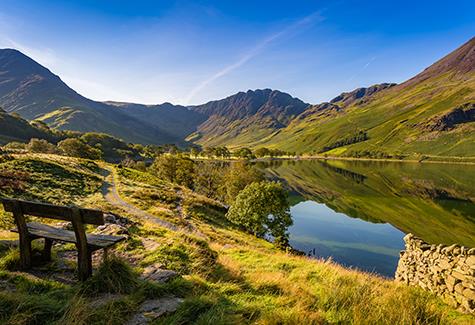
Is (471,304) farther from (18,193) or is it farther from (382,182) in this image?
(382,182)

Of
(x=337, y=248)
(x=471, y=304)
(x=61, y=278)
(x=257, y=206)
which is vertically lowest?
(x=337, y=248)

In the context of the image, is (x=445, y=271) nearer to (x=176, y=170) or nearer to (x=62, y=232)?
(x=62, y=232)

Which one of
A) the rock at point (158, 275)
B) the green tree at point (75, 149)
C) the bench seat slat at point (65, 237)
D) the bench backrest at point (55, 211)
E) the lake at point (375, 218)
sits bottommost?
the lake at point (375, 218)

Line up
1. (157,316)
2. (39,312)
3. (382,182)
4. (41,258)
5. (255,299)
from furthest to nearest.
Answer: (382,182)
(41,258)
(255,299)
(157,316)
(39,312)

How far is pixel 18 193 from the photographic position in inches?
974

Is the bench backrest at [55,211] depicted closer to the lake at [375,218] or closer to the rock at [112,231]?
the rock at [112,231]

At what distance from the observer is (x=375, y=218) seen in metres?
64.8

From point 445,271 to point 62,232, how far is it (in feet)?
45.9

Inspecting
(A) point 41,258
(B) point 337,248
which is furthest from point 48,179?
(B) point 337,248

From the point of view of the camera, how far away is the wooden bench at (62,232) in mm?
6523

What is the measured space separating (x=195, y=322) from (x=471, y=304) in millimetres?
9639

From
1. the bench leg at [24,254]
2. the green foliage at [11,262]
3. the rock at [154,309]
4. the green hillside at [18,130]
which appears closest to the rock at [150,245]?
the bench leg at [24,254]

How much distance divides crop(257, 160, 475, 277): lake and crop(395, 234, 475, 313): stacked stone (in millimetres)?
12093

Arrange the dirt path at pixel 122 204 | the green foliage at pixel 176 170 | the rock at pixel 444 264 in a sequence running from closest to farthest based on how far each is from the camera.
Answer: the rock at pixel 444 264 → the dirt path at pixel 122 204 → the green foliage at pixel 176 170
